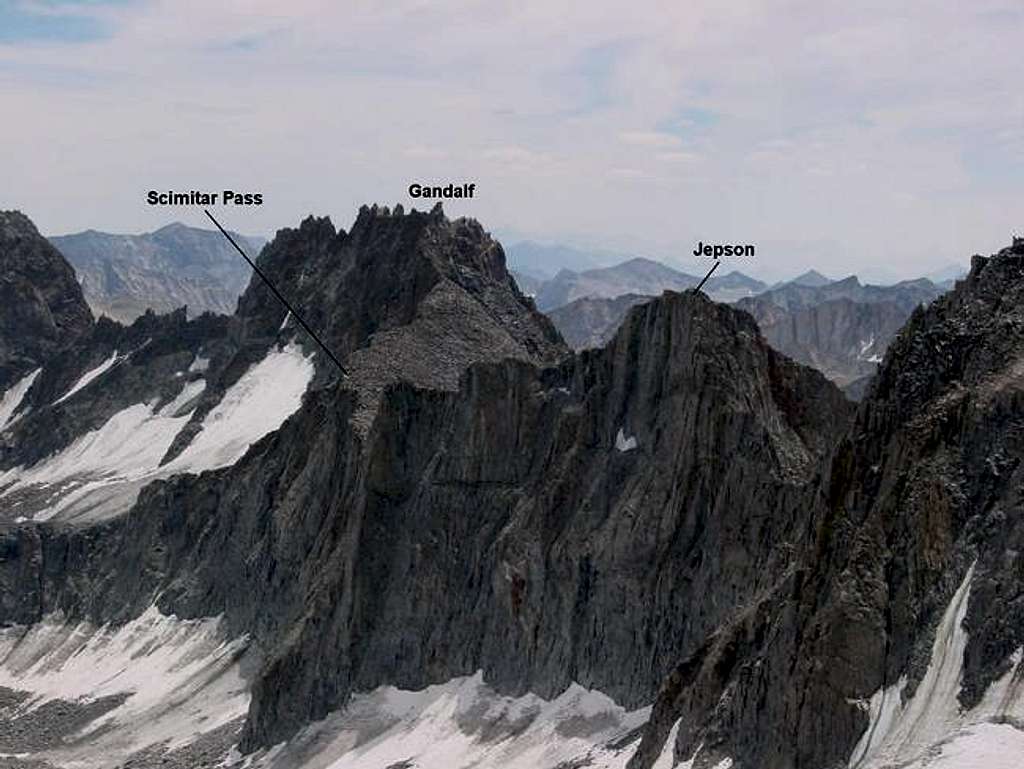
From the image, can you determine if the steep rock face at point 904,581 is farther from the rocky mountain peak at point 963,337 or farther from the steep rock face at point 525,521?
the steep rock face at point 525,521

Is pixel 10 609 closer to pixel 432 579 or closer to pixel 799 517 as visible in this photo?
pixel 432 579

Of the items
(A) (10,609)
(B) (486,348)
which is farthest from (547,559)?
(A) (10,609)

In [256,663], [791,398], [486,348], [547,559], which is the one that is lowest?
[256,663]

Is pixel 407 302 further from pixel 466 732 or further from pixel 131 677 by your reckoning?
pixel 466 732

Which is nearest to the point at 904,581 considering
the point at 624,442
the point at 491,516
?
the point at 624,442

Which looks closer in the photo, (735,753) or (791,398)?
(735,753)

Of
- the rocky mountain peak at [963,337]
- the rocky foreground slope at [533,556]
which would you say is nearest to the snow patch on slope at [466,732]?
the rocky foreground slope at [533,556]
